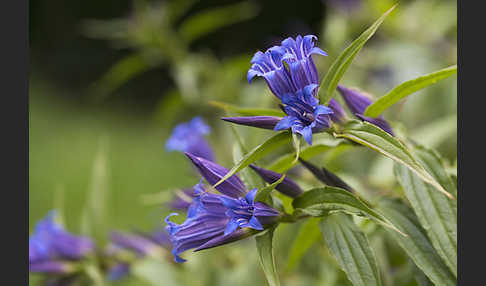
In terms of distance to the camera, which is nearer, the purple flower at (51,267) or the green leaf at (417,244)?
the green leaf at (417,244)

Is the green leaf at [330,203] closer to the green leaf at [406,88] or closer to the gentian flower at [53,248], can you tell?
the green leaf at [406,88]

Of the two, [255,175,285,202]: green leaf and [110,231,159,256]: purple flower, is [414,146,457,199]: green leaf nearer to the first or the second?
[255,175,285,202]: green leaf

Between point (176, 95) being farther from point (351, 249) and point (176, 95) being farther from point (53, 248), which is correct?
point (351, 249)

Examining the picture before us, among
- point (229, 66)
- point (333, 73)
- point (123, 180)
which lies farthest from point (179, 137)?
point (123, 180)

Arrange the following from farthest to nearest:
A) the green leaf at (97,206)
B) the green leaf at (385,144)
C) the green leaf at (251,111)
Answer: the green leaf at (97,206) → the green leaf at (251,111) → the green leaf at (385,144)

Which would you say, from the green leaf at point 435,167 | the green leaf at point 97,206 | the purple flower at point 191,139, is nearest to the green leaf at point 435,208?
the green leaf at point 435,167

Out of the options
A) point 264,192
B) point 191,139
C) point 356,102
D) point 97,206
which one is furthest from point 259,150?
point 97,206
